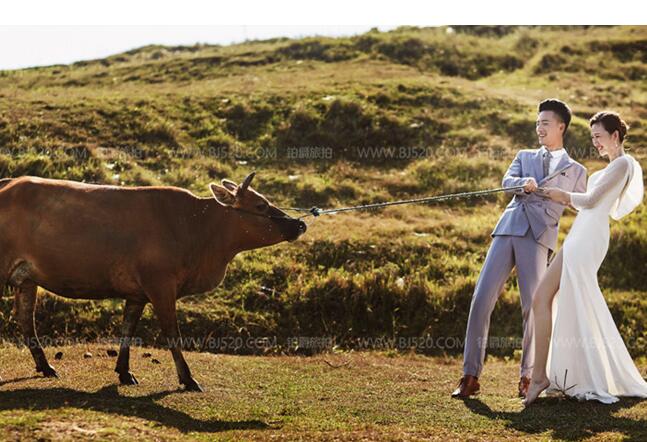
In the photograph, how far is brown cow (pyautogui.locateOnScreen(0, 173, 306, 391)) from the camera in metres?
9.35

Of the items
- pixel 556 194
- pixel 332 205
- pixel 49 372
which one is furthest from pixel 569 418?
pixel 332 205

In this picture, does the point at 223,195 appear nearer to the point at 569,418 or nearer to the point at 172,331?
the point at 172,331

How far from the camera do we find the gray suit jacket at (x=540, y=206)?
32.3ft

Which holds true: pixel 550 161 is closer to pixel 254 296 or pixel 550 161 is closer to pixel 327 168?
pixel 254 296

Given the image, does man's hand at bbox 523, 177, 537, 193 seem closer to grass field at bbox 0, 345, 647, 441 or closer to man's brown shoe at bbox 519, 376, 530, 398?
man's brown shoe at bbox 519, 376, 530, 398

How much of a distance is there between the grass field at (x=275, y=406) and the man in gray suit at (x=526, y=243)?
1.68 ft

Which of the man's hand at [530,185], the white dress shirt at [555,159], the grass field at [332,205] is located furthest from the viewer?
the white dress shirt at [555,159]

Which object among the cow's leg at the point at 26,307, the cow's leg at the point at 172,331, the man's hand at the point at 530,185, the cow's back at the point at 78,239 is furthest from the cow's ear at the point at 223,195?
the man's hand at the point at 530,185

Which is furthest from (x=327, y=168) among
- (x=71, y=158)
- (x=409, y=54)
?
(x=409, y=54)

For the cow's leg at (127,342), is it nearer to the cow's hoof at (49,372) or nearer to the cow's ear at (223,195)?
the cow's hoof at (49,372)

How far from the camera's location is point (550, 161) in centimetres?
1009

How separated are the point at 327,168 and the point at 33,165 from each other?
6.23m

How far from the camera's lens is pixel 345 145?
2094cm

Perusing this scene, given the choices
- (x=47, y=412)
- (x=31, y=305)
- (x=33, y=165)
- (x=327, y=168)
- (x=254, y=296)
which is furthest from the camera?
(x=327, y=168)
